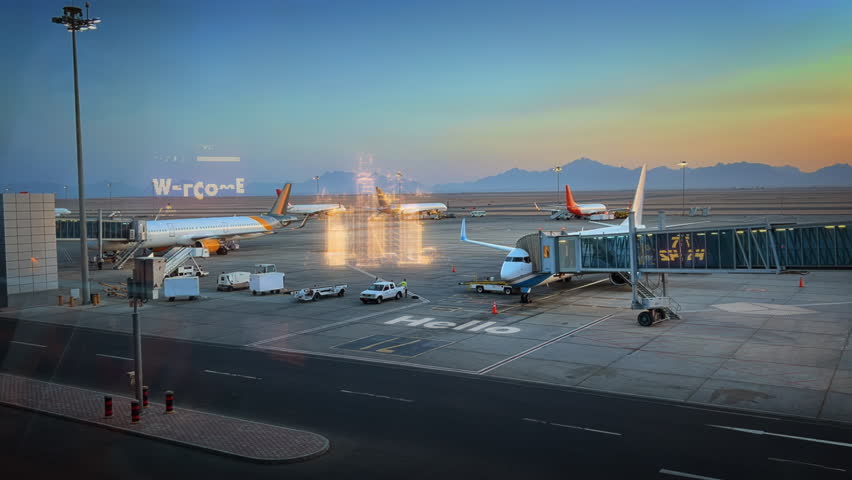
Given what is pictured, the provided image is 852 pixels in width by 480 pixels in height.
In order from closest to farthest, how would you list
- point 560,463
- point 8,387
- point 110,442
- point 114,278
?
point 560,463
point 110,442
point 8,387
point 114,278

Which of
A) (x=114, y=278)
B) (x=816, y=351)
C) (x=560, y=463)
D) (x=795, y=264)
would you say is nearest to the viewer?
(x=560, y=463)

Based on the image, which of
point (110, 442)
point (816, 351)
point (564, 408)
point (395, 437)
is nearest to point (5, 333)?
point (110, 442)

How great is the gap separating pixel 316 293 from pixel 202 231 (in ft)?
122

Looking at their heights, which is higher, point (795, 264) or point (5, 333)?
point (795, 264)

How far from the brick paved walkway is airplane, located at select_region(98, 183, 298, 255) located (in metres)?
46.5

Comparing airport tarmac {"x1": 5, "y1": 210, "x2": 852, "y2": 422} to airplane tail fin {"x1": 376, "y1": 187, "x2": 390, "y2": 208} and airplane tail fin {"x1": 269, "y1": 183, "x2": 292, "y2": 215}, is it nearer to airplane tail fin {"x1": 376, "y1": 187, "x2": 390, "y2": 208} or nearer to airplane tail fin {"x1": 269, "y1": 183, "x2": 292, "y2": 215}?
airplane tail fin {"x1": 269, "y1": 183, "x2": 292, "y2": 215}

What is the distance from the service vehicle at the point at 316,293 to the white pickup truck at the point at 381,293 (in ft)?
11.0

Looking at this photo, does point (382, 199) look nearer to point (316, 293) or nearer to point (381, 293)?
point (316, 293)

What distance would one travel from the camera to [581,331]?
1348 inches

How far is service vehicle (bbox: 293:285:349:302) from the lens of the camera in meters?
45.4

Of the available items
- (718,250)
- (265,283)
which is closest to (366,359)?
(718,250)

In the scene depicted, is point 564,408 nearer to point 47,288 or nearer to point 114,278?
point 47,288

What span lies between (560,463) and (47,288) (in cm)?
4885

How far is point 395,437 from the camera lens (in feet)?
62.9
